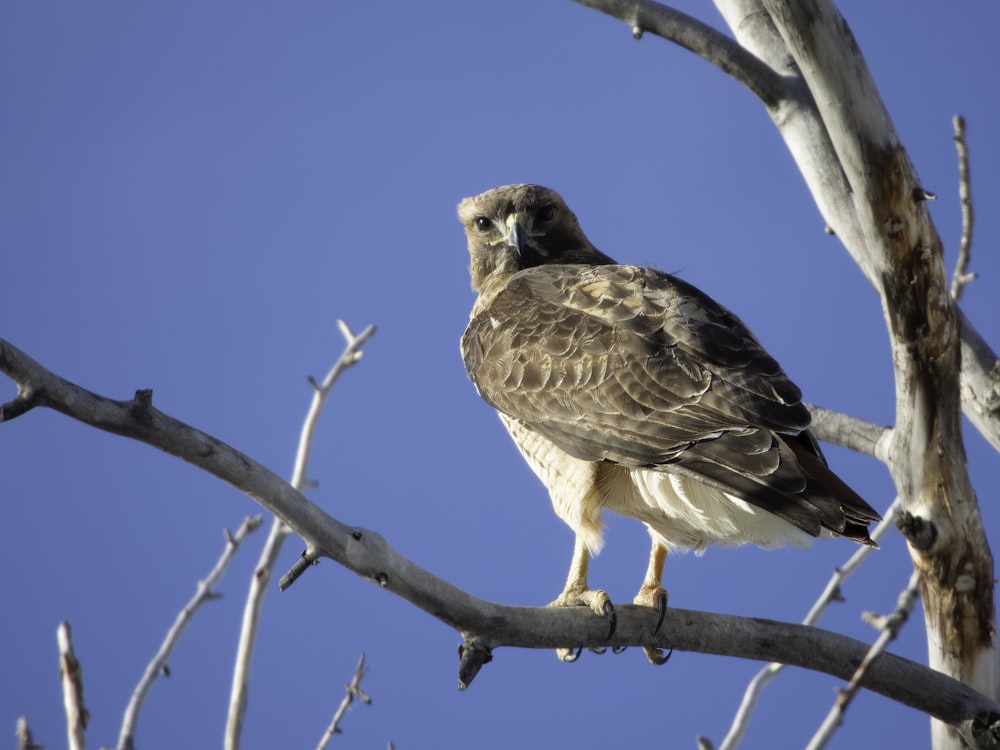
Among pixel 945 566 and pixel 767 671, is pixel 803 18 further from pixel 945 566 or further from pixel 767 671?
pixel 767 671

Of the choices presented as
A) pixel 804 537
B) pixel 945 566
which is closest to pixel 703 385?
pixel 804 537

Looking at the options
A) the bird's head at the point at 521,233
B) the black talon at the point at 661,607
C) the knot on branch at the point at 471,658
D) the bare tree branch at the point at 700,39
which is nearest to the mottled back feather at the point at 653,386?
the black talon at the point at 661,607

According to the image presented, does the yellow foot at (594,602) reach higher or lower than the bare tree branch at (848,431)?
lower

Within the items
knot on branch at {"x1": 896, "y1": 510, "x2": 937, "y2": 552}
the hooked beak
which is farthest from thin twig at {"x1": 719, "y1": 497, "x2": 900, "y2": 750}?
the hooked beak

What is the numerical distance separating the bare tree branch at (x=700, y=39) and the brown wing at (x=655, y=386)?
3.00 ft

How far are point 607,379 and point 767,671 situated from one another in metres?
1.22

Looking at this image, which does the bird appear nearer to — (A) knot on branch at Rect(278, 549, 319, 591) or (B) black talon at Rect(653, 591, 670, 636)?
(B) black talon at Rect(653, 591, 670, 636)

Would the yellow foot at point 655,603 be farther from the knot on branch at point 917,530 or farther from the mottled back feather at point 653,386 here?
the knot on branch at point 917,530

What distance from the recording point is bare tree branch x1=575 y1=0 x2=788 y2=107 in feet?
13.9

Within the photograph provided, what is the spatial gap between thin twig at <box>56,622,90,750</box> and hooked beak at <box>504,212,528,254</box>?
12.1ft

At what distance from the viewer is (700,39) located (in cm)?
424

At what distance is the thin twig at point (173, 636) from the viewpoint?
338 cm

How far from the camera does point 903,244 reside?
3.61m

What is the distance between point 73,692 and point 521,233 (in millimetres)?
3840
